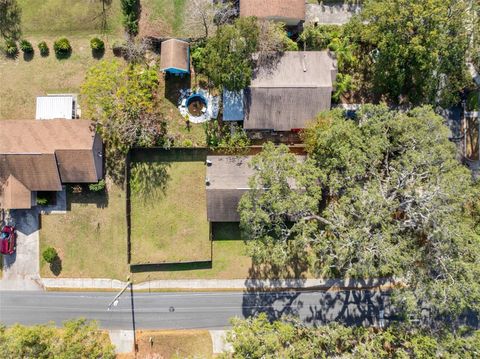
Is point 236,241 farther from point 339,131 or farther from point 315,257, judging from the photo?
point 339,131

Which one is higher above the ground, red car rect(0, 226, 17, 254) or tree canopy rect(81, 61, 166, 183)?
tree canopy rect(81, 61, 166, 183)

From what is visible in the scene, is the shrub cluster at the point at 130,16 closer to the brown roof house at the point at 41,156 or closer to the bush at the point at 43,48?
the bush at the point at 43,48

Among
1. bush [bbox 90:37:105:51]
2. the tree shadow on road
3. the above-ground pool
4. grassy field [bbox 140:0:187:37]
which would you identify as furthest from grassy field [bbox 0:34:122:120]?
the tree shadow on road

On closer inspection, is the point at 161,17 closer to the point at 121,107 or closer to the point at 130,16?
the point at 130,16

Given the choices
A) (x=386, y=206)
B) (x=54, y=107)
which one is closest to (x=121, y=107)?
(x=54, y=107)

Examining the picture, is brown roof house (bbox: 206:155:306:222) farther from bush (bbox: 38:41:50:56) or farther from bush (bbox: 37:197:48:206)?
bush (bbox: 38:41:50:56)

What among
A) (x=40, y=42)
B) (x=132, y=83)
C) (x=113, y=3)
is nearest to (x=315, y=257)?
(x=132, y=83)

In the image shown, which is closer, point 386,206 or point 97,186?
point 386,206
